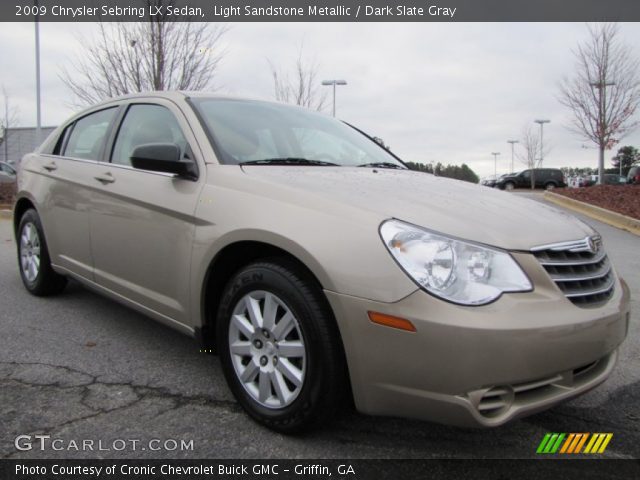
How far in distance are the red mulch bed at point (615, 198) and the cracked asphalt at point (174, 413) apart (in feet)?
31.0

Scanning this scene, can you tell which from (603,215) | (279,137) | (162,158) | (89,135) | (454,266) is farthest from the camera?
(603,215)

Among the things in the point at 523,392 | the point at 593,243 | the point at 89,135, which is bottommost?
the point at 523,392

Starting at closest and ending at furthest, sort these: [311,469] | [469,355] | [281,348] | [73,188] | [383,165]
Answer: [469,355], [311,469], [281,348], [383,165], [73,188]

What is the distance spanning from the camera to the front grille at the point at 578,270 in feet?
6.86

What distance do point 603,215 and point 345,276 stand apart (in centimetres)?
1152

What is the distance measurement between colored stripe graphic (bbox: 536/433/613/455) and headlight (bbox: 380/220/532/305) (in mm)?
815

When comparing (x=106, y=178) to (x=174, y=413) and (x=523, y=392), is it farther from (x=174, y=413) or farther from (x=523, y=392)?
(x=523, y=392)

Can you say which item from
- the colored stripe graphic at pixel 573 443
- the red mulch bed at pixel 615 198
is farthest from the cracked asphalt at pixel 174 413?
the red mulch bed at pixel 615 198

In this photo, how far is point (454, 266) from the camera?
6.44 ft

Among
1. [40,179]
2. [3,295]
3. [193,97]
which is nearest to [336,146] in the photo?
[193,97]

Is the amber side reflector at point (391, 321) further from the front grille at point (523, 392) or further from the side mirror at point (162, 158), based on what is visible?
the side mirror at point (162, 158)

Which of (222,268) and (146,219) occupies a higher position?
(146,219)

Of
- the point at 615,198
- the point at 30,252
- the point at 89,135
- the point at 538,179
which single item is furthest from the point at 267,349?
the point at 538,179

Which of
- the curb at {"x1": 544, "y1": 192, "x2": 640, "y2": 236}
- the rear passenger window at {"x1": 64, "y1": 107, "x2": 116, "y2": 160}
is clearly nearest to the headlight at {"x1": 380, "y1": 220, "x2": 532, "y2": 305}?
the rear passenger window at {"x1": 64, "y1": 107, "x2": 116, "y2": 160}
